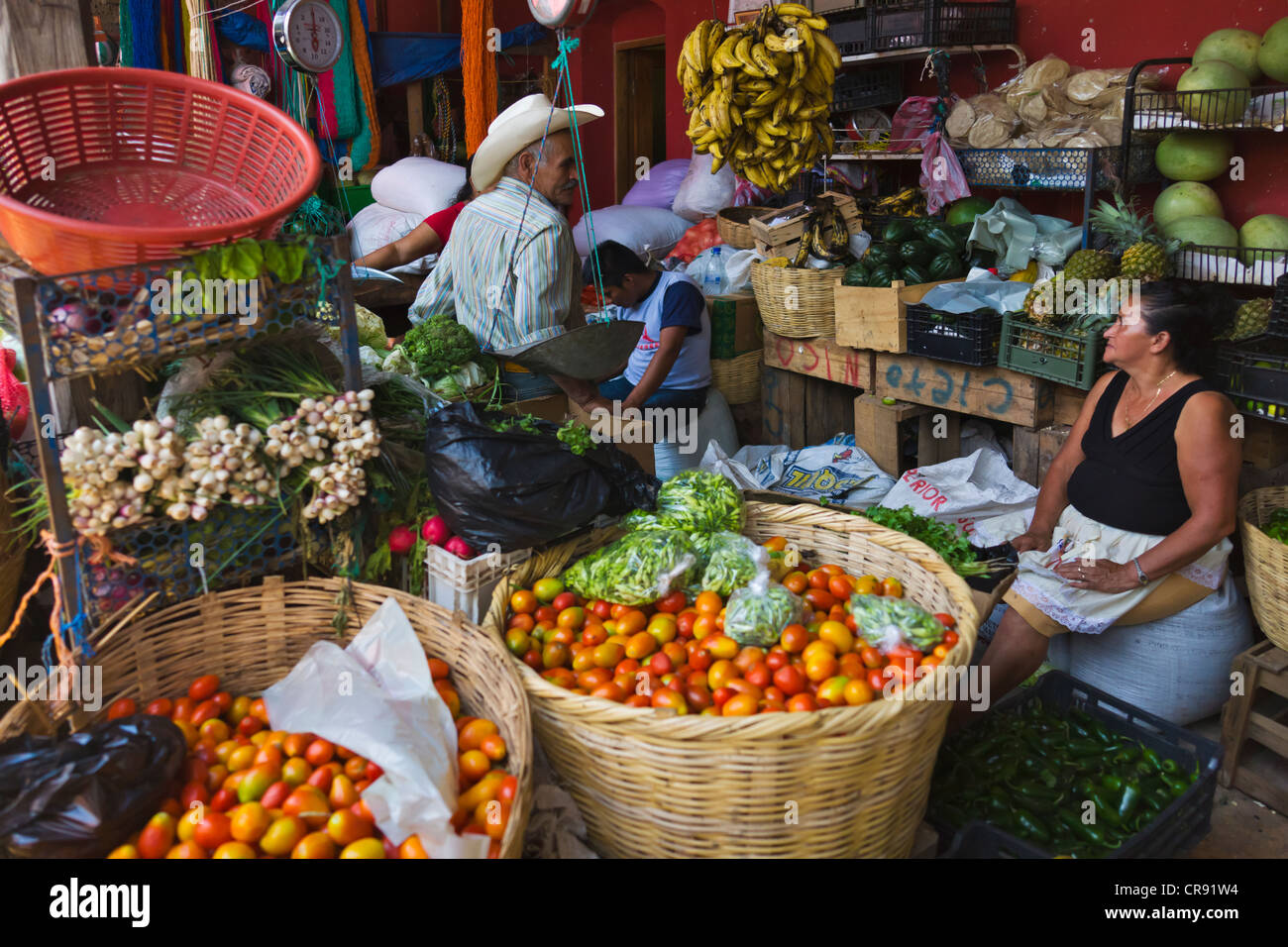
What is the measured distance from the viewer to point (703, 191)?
5.99m

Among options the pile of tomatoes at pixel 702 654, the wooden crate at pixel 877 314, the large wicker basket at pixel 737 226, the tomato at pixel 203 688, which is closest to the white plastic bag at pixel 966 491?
the wooden crate at pixel 877 314

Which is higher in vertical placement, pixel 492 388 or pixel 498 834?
pixel 492 388

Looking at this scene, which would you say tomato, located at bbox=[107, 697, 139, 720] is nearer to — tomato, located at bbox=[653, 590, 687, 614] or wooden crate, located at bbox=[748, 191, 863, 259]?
tomato, located at bbox=[653, 590, 687, 614]

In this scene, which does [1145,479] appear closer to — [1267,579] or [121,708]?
[1267,579]

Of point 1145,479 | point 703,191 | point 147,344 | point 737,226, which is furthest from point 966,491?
point 703,191

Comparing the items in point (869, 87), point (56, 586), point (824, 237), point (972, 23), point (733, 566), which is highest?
point (972, 23)

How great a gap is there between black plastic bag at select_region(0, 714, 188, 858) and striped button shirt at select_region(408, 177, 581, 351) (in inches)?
69.9

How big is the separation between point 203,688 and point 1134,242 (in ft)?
10.8

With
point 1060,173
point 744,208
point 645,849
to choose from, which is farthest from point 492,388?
point 744,208

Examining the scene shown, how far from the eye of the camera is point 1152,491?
2.68m

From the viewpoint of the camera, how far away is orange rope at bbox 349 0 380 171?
7.29 m

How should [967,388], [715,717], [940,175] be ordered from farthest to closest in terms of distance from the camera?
[940,175]
[967,388]
[715,717]

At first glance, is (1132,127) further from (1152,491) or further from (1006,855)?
(1006,855)

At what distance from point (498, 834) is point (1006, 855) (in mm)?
1063
